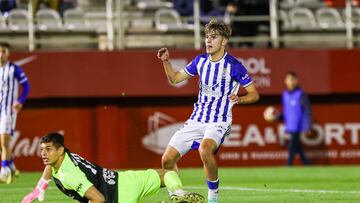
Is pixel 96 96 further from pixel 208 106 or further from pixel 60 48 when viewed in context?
pixel 208 106

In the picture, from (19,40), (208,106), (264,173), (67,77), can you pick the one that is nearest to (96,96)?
(67,77)

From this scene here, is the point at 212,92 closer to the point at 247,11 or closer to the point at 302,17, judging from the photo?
the point at 247,11

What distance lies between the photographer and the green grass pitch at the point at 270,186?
12.9 meters

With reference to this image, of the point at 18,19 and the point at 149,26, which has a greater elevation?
the point at 18,19

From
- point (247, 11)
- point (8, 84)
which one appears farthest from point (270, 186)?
point (247, 11)

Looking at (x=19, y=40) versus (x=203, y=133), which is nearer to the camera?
(x=203, y=133)

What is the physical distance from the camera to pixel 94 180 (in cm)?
959

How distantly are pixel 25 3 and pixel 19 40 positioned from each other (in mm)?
1395

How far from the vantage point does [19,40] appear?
73.5 feet

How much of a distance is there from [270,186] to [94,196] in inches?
255

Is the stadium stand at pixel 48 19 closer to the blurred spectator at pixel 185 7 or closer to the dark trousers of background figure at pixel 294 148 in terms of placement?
the blurred spectator at pixel 185 7

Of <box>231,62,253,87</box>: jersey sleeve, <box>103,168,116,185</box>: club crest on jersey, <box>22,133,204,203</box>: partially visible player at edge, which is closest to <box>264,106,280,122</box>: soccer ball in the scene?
<box>231,62,253,87</box>: jersey sleeve

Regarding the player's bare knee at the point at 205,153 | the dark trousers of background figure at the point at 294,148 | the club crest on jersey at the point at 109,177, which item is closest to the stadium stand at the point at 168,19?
the dark trousers of background figure at the point at 294,148

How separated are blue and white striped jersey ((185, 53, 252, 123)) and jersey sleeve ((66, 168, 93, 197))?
252 cm
